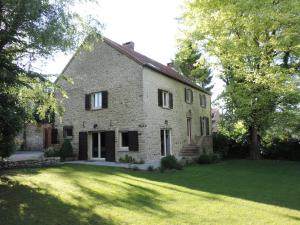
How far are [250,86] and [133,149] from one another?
8692mm

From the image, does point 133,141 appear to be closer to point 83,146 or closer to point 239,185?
point 83,146

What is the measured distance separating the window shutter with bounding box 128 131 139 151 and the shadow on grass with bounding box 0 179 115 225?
9.49 metres

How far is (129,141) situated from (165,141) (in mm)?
3313

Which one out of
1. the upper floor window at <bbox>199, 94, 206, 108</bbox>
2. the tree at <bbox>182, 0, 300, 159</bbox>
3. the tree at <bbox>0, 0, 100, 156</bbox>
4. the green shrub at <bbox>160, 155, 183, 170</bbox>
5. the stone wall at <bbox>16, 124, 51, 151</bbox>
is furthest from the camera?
the stone wall at <bbox>16, 124, 51, 151</bbox>

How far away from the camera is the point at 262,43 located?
20281 millimetres

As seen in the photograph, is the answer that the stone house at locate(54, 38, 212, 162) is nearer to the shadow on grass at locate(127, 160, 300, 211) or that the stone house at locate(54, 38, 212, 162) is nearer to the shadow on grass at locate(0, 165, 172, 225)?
the shadow on grass at locate(127, 160, 300, 211)

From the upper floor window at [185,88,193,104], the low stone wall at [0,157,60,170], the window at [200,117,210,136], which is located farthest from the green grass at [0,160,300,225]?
the window at [200,117,210,136]

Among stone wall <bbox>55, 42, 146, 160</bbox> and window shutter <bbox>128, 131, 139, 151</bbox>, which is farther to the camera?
stone wall <bbox>55, 42, 146, 160</bbox>

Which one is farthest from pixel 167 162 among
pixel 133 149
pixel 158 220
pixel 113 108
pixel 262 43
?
pixel 262 43

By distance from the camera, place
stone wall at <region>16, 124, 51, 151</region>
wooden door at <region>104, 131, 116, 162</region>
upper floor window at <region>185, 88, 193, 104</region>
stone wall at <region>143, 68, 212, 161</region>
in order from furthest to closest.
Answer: stone wall at <region>16, 124, 51, 151</region> → upper floor window at <region>185, 88, 193, 104</region> → wooden door at <region>104, 131, 116, 162</region> → stone wall at <region>143, 68, 212, 161</region>

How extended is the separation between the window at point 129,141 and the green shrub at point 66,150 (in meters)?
4.05

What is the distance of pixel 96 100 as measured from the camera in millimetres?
21906

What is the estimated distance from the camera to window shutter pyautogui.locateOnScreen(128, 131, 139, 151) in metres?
19.0

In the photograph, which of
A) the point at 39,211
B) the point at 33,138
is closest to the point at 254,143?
the point at 39,211
